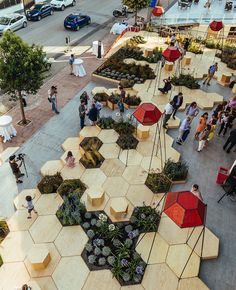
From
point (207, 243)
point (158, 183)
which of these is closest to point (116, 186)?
point (158, 183)

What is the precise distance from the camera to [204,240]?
9.44 m

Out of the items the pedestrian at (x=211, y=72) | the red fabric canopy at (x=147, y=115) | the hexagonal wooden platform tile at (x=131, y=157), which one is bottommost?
the hexagonal wooden platform tile at (x=131, y=157)

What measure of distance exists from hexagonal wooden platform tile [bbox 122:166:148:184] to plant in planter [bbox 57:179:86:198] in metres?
1.71

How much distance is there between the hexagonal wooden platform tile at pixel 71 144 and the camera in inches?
503

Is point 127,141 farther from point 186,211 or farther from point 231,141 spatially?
point 186,211

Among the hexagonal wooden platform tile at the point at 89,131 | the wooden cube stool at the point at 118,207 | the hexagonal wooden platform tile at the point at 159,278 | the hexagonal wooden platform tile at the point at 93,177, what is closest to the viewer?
the hexagonal wooden platform tile at the point at 159,278

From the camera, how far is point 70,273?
852cm

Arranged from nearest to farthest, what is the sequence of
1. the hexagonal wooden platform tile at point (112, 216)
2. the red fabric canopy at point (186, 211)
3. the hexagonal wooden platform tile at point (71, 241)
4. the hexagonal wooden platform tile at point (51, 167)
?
the red fabric canopy at point (186, 211) < the hexagonal wooden platform tile at point (71, 241) < the hexagonal wooden platform tile at point (112, 216) < the hexagonal wooden platform tile at point (51, 167)

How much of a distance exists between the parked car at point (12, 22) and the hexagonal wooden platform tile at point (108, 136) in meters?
16.0

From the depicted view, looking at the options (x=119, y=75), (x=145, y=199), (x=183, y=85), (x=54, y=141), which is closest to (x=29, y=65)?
(x=54, y=141)

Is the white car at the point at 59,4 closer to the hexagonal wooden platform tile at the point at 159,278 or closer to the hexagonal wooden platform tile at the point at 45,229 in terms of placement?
the hexagonal wooden platform tile at the point at 45,229

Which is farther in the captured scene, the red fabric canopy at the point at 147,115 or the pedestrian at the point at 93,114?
the pedestrian at the point at 93,114

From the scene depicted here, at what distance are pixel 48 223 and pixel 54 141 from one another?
4.57m

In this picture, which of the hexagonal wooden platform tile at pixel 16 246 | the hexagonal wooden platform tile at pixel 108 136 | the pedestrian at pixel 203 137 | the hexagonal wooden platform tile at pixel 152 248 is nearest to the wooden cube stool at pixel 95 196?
the hexagonal wooden platform tile at pixel 152 248
